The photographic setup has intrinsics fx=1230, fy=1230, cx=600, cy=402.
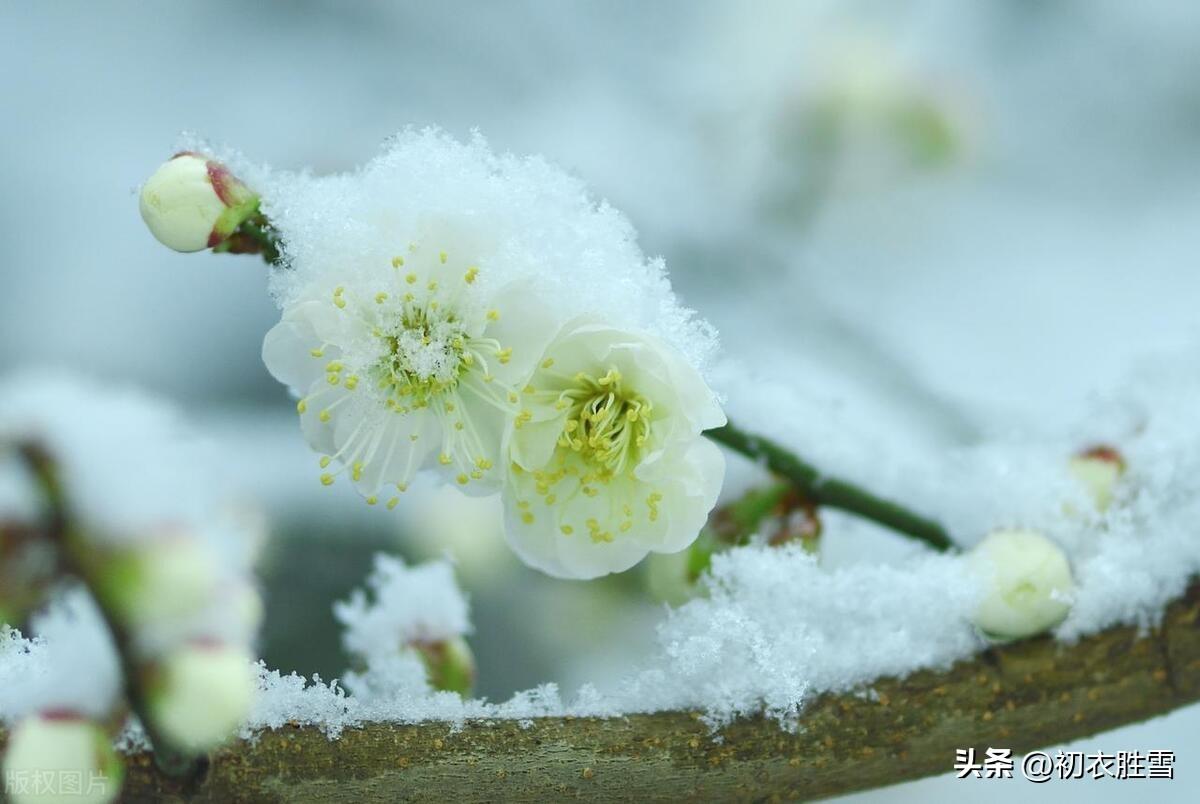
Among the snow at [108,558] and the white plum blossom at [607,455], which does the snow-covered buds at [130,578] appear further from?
the white plum blossom at [607,455]

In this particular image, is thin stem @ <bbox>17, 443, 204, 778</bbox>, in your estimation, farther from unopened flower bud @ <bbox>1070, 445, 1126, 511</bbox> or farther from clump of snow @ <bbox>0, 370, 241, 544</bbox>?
unopened flower bud @ <bbox>1070, 445, 1126, 511</bbox>

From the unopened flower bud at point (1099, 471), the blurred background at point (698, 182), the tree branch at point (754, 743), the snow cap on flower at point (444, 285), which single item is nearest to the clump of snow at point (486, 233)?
the snow cap on flower at point (444, 285)

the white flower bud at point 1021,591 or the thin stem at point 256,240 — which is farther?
the white flower bud at point 1021,591

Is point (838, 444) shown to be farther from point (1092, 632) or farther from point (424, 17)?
point (424, 17)

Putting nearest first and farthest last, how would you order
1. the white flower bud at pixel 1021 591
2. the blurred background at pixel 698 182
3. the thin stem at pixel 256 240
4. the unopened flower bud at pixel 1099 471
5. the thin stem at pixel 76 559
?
1. the thin stem at pixel 76 559
2. the thin stem at pixel 256 240
3. the white flower bud at pixel 1021 591
4. the unopened flower bud at pixel 1099 471
5. the blurred background at pixel 698 182

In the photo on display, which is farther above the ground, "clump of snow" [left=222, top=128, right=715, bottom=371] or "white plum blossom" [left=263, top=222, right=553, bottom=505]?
"clump of snow" [left=222, top=128, right=715, bottom=371]

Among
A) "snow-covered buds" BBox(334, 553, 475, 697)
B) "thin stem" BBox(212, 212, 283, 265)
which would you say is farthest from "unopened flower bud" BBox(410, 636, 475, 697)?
"thin stem" BBox(212, 212, 283, 265)
